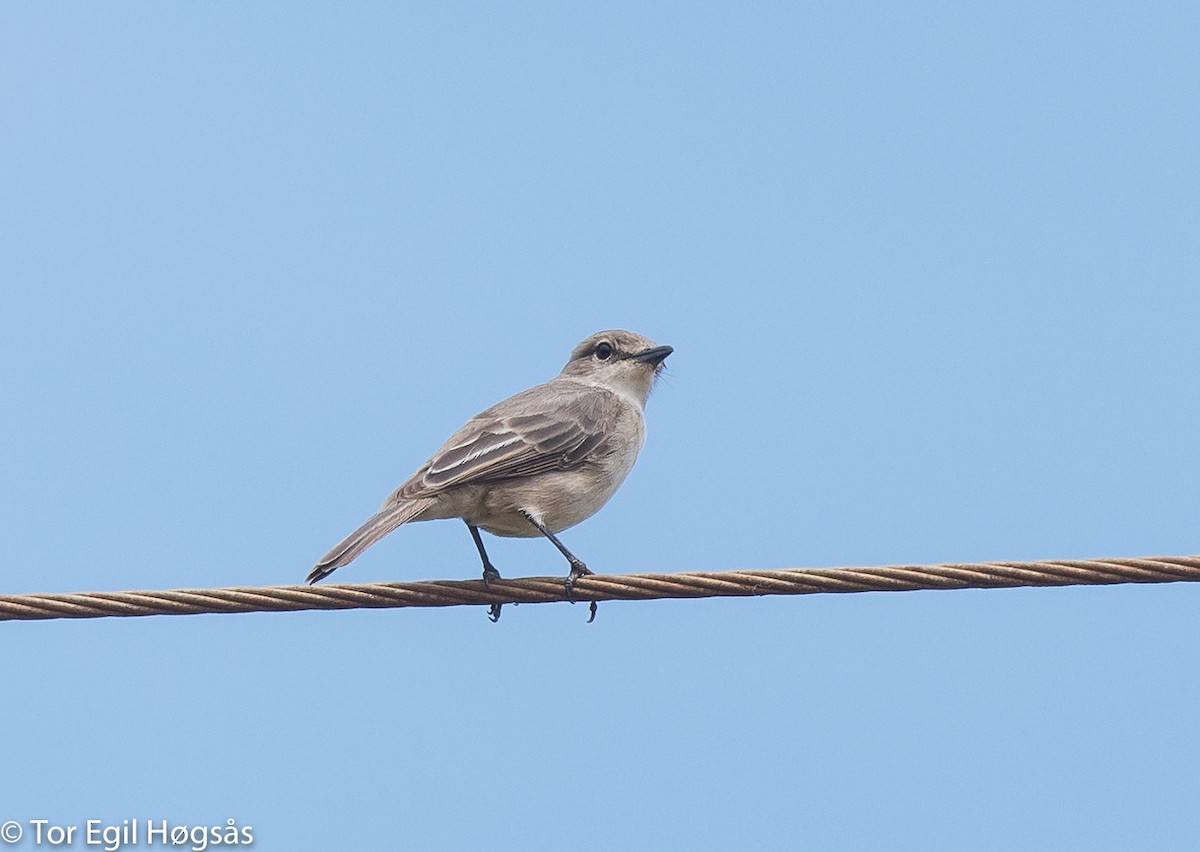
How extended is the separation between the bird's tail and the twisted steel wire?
760 mm

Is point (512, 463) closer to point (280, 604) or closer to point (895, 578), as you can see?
point (280, 604)

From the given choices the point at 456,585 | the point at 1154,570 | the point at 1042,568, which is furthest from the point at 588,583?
the point at 1154,570

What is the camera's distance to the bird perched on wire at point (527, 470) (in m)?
9.19

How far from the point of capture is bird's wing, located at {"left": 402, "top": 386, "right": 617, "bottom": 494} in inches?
365

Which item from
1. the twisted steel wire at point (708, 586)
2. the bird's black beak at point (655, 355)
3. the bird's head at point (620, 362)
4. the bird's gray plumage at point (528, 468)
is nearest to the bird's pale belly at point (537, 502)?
the bird's gray plumage at point (528, 468)

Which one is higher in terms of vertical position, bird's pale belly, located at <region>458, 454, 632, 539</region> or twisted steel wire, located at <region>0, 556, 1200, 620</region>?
bird's pale belly, located at <region>458, 454, 632, 539</region>

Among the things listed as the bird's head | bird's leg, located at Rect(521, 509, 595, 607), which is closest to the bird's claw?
bird's leg, located at Rect(521, 509, 595, 607)

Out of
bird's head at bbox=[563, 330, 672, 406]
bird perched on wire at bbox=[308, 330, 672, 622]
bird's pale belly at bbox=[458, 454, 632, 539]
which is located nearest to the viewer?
bird perched on wire at bbox=[308, 330, 672, 622]

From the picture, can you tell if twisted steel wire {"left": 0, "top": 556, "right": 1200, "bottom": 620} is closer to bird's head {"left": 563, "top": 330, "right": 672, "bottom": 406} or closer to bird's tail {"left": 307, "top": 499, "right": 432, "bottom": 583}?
bird's tail {"left": 307, "top": 499, "right": 432, "bottom": 583}

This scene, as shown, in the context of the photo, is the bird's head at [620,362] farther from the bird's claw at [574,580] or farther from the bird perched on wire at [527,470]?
the bird's claw at [574,580]

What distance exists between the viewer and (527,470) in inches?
377

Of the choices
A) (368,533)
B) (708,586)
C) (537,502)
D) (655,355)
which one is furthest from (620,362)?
(708,586)

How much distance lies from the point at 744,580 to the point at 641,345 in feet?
16.9

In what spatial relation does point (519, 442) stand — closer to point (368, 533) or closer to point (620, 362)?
point (368, 533)
